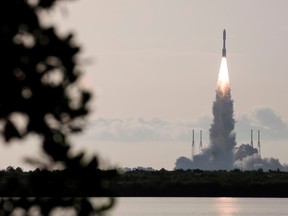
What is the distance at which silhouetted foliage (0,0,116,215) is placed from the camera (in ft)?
38.2

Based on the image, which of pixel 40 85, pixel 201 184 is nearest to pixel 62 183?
pixel 40 85

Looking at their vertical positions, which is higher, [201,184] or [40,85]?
[201,184]

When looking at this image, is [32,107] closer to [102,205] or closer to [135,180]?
[102,205]

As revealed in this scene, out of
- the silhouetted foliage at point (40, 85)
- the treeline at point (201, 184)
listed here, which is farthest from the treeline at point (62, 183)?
the treeline at point (201, 184)

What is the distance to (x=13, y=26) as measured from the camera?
460 inches

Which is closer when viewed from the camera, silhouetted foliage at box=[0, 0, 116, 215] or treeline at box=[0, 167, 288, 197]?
silhouetted foliage at box=[0, 0, 116, 215]

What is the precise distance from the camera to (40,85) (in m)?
11.7

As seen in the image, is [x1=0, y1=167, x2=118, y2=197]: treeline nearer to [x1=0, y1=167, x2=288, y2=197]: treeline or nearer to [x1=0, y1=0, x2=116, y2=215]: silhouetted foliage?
[x1=0, y1=0, x2=116, y2=215]: silhouetted foliage

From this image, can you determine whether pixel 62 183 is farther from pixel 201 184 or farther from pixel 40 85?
pixel 201 184

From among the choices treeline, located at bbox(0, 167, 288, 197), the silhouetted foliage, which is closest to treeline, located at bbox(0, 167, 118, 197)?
the silhouetted foliage

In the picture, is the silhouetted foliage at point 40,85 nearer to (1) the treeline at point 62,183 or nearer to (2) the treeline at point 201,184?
(1) the treeline at point 62,183

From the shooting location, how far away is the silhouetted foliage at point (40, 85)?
38.2 ft

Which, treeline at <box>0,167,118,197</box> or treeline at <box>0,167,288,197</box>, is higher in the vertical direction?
treeline at <box>0,167,288,197</box>

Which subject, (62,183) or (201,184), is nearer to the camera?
(62,183)
